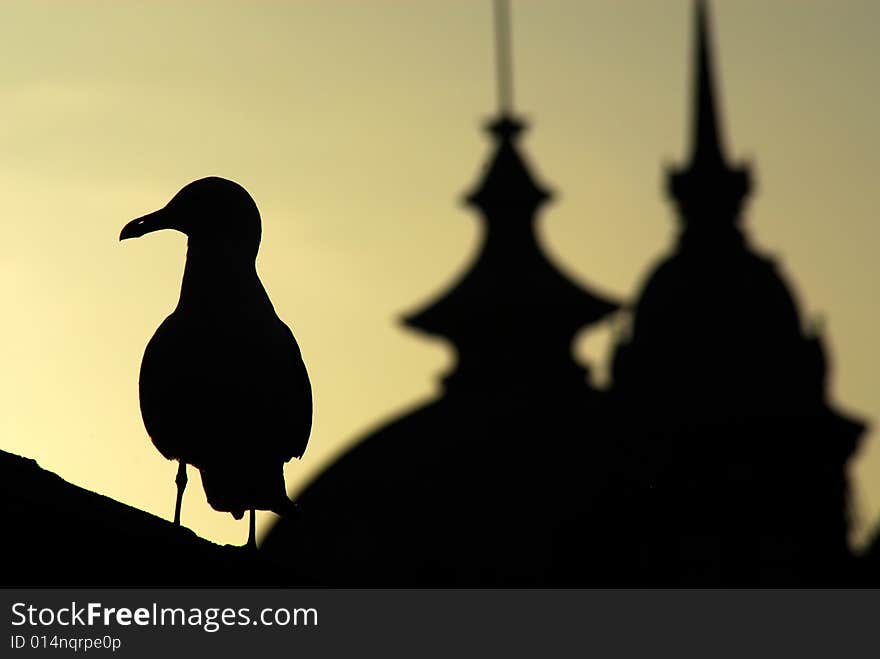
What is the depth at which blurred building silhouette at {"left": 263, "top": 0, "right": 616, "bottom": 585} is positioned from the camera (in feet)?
326

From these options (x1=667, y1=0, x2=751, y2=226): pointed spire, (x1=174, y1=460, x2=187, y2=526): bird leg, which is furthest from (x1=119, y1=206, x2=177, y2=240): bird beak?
(x1=667, y1=0, x2=751, y2=226): pointed spire

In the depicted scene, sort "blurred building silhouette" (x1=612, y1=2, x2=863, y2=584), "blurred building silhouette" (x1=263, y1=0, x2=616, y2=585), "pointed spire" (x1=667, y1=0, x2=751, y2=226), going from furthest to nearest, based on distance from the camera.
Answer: "pointed spire" (x1=667, y1=0, x2=751, y2=226)
"blurred building silhouette" (x1=612, y1=2, x2=863, y2=584)
"blurred building silhouette" (x1=263, y1=0, x2=616, y2=585)

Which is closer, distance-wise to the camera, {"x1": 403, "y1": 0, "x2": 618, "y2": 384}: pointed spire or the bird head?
the bird head

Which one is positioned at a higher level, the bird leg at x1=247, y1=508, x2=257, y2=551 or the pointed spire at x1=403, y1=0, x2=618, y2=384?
the pointed spire at x1=403, y1=0, x2=618, y2=384

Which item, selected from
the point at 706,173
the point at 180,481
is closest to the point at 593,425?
the point at 706,173

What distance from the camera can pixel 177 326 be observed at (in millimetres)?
13391

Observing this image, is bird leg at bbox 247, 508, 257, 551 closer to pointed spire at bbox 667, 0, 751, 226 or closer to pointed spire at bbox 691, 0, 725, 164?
pointed spire at bbox 667, 0, 751, 226

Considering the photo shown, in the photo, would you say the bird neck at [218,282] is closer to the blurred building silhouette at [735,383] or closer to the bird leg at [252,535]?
the bird leg at [252,535]

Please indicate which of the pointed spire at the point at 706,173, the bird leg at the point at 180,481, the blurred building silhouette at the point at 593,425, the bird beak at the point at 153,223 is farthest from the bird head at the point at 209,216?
the pointed spire at the point at 706,173
